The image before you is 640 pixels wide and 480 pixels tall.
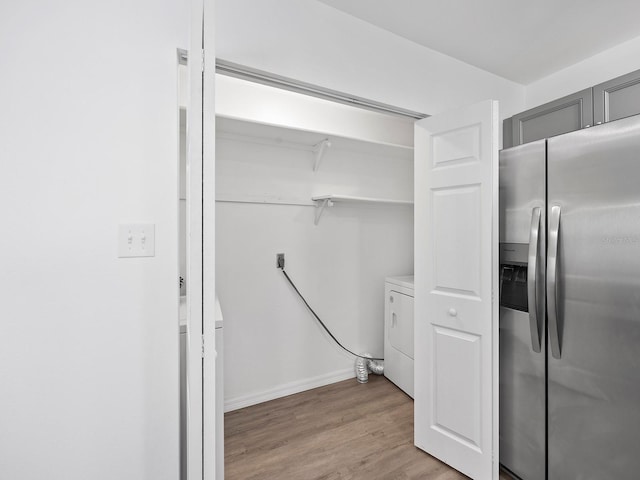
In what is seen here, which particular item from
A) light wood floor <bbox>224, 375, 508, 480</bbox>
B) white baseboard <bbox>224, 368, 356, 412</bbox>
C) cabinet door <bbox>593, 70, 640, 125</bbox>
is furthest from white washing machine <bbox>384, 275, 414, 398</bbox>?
cabinet door <bbox>593, 70, 640, 125</bbox>

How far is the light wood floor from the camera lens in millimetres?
1658

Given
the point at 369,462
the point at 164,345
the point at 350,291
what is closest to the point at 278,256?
the point at 350,291

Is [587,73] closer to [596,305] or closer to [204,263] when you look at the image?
[596,305]

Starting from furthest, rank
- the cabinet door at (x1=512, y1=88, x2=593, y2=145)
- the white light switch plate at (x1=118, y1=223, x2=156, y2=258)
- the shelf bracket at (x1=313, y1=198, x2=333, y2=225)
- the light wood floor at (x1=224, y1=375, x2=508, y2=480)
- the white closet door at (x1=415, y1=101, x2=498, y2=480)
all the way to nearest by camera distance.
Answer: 1. the shelf bracket at (x1=313, y1=198, x2=333, y2=225)
2. the cabinet door at (x1=512, y1=88, x2=593, y2=145)
3. the light wood floor at (x1=224, y1=375, x2=508, y2=480)
4. the white closet door at (x1=415, y1=101, x2=498, y2=480)
5. the white light switch plate at (x1=118, y1=223, x2=156, y2=258)

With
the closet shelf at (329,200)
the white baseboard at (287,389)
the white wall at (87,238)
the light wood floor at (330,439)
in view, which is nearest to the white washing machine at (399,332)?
the light wood floor at (330,439)

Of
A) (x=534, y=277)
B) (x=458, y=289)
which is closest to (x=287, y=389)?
(x=458, y=289)

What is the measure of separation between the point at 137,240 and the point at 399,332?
208 centimetres

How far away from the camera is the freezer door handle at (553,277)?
136cm

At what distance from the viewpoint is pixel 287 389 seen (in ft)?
8.05

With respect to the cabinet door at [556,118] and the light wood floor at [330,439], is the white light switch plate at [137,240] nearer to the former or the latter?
the light wood floor at [330,439]

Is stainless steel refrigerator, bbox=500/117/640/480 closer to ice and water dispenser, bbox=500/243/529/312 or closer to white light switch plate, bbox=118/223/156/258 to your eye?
ice and water dispenser, bbox=500/243/529/312

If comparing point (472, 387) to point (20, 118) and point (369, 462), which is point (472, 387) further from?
point (20, 118)

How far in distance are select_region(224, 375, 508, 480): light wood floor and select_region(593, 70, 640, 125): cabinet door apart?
2.03 meters

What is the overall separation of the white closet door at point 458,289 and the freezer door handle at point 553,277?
0.70ft
